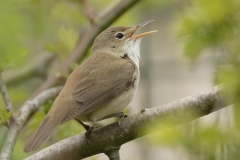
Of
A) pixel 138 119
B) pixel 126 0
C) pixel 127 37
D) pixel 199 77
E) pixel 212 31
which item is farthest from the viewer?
pixel 199 77

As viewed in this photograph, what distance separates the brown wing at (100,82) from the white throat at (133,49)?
17 centimetres

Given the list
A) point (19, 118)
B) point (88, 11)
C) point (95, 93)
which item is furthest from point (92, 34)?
point (19, 118)

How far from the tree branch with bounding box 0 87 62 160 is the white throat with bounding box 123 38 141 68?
29.7 inches

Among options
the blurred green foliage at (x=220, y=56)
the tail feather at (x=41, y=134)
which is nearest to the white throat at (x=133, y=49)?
the tail feather at (x=41, y=134)

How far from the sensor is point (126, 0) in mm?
3633

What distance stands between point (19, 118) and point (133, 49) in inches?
59.2

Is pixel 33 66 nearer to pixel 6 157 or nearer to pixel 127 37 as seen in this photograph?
pixel 127 37

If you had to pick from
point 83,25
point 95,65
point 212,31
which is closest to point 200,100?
point 212,31

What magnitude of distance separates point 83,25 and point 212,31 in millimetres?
3241

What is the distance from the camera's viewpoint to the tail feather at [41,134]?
2488 mm

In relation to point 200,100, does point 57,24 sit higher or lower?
higher

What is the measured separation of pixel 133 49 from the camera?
3.89 meters

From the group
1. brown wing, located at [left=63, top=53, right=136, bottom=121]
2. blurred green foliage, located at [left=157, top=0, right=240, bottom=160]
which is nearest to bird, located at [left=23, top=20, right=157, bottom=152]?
brown wing, located at [left=63, top=53, right=136, bottom=121]

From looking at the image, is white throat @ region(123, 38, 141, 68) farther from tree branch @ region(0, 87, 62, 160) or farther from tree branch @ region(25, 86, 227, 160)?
tree branch @ region(25, 86, 227, 160)
